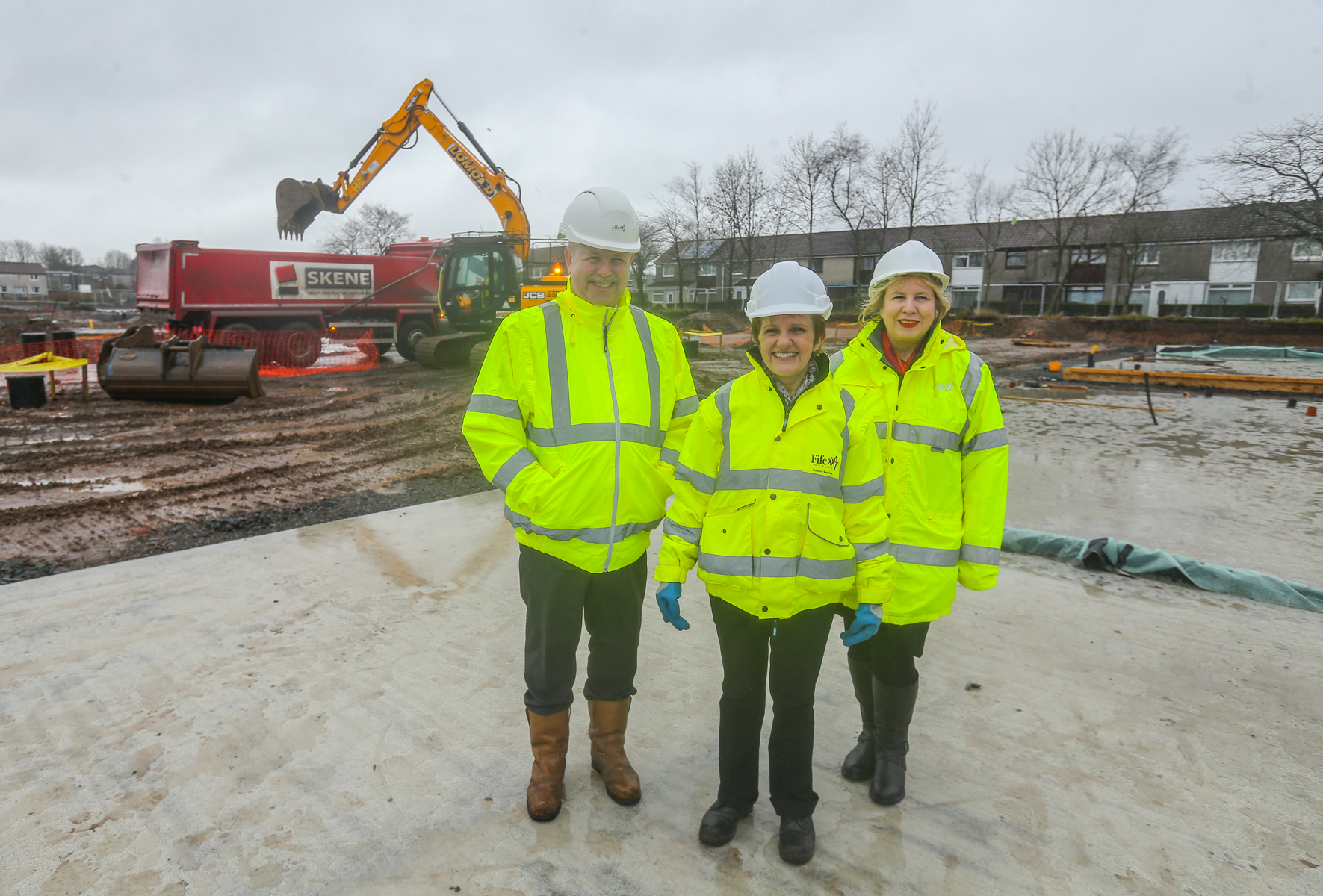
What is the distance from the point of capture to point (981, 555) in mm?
2348

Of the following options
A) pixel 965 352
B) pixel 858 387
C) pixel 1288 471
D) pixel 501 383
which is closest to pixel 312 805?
pixel 501 383

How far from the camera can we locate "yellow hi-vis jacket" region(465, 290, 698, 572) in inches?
87.4

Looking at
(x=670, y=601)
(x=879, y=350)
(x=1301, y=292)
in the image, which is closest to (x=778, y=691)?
(x=670, y=601)

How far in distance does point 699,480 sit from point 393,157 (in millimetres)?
16854

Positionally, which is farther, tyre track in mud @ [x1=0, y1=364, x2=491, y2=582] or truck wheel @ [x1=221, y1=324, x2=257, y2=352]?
A: truck wheel @ [x1=221, y1=324, x2=257, y2=352]

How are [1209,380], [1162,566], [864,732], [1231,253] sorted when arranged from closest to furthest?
[864,732] → [1162,566] → [1209,380] → [1231,253]

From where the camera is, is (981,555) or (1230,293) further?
(1230,293)

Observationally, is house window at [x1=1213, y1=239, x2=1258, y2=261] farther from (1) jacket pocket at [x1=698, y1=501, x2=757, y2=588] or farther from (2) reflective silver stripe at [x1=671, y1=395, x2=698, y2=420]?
(1) jacket pocket at [x1=698, y1=501, x2=757, y2=588]

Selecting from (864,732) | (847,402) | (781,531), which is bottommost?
(864,732)

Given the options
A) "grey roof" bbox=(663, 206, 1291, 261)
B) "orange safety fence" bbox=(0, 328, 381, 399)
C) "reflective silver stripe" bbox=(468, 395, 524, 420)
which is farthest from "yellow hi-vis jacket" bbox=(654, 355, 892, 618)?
"grey roof" bbox=(663, 206, 1291, 261)

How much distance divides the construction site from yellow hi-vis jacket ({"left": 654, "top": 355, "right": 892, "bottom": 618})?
32.5 inches

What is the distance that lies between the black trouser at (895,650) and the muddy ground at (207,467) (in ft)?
15.3

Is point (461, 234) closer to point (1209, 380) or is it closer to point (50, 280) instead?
point (1209, 380)

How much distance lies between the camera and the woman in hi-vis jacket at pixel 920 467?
232 centimetres
